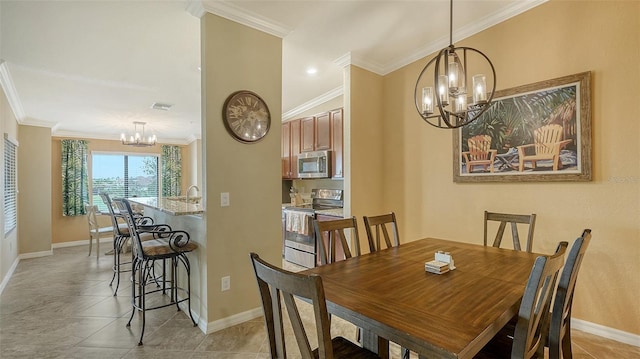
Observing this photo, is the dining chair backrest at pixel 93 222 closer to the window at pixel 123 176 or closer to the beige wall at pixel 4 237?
the beige wall at pixel 4 237

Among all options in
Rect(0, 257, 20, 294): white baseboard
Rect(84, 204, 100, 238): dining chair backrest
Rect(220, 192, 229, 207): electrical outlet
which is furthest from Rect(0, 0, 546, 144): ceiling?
Rect(0, 257, 20, 294): white baseboard

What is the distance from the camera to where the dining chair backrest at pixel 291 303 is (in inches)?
35.3

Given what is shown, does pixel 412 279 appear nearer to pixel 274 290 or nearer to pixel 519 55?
pixel 274 290

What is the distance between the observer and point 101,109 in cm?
495

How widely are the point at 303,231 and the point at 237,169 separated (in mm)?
1788

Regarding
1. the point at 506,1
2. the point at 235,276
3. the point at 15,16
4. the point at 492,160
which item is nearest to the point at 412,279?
the point at 235,276

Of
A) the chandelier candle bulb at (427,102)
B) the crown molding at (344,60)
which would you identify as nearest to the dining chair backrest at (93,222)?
the crown molding at (344,60)

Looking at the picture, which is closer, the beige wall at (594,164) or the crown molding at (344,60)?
the beige wall at (594,164)

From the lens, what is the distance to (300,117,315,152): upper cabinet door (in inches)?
181

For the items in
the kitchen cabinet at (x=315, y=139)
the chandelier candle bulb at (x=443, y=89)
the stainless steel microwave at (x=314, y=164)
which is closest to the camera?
the chandelier candle bulb at (x=443, y=89)

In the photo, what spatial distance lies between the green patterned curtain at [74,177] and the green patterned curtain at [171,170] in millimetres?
1718

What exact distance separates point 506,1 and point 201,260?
11.8 ft

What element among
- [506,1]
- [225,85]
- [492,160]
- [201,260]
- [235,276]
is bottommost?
[235,276]

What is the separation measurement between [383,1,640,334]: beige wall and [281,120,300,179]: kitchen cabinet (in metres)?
2.69
